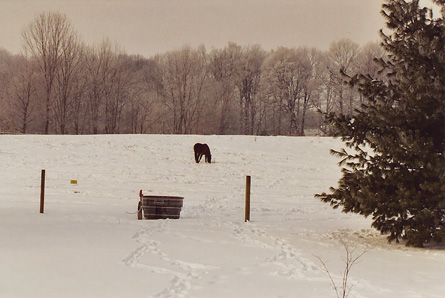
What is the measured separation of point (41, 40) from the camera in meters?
49.0

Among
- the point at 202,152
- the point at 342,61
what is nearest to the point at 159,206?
the point at 202,152

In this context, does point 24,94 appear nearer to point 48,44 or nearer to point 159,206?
point 48,44

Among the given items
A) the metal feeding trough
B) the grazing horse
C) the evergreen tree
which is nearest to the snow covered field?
the metal feeding trough

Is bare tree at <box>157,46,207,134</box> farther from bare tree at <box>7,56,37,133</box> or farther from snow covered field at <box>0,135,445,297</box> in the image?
snow covered field at <box>0,135,445,297</box>

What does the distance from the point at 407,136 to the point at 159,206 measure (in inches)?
257

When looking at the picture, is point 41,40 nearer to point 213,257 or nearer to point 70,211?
point 70,211

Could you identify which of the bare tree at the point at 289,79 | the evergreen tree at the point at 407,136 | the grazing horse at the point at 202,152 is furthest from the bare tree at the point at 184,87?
the evergreen tree at the point at 407,136

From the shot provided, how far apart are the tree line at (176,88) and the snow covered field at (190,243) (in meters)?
28.0

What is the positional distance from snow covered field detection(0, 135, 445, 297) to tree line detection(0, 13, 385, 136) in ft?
92.0

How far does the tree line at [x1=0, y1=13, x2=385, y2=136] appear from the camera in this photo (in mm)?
50062

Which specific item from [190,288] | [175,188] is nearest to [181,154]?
[175,188]

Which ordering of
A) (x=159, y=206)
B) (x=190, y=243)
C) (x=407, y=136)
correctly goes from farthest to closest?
(x=159, y=206), (x=190, y=243), (x=407, y=136)

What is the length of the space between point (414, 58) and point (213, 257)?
561cm

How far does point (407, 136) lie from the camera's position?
903 cm
